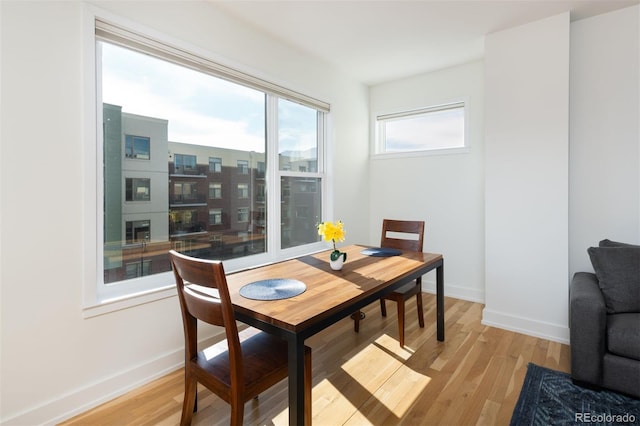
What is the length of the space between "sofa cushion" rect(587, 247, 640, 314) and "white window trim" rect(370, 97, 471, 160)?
1726 millimetres

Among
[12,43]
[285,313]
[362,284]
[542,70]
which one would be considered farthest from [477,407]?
[12,43]

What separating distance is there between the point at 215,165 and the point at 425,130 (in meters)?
2.52

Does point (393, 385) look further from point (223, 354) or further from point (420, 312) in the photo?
point (223, 354)

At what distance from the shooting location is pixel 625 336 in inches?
70.7

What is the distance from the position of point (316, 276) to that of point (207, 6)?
6.80ft

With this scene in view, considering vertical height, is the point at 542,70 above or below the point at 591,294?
above

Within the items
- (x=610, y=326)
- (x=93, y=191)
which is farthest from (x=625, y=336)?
(x=93, y=191)

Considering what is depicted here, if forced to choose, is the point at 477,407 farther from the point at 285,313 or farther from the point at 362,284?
the point at 285,313

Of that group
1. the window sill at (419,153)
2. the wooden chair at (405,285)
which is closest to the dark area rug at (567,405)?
the wooden chair at (405,285)

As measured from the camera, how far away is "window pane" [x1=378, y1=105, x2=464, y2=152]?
3623mm

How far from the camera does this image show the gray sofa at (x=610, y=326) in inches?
70.8

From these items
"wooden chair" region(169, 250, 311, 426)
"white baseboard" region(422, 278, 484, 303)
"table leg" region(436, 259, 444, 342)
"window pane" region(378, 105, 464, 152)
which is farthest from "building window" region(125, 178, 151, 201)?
"white baseboard" region(422, 278, 484, 303)

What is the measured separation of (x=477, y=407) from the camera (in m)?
1.77

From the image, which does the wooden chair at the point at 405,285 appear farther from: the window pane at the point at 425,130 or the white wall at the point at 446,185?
the window pane at the point at 425,130
